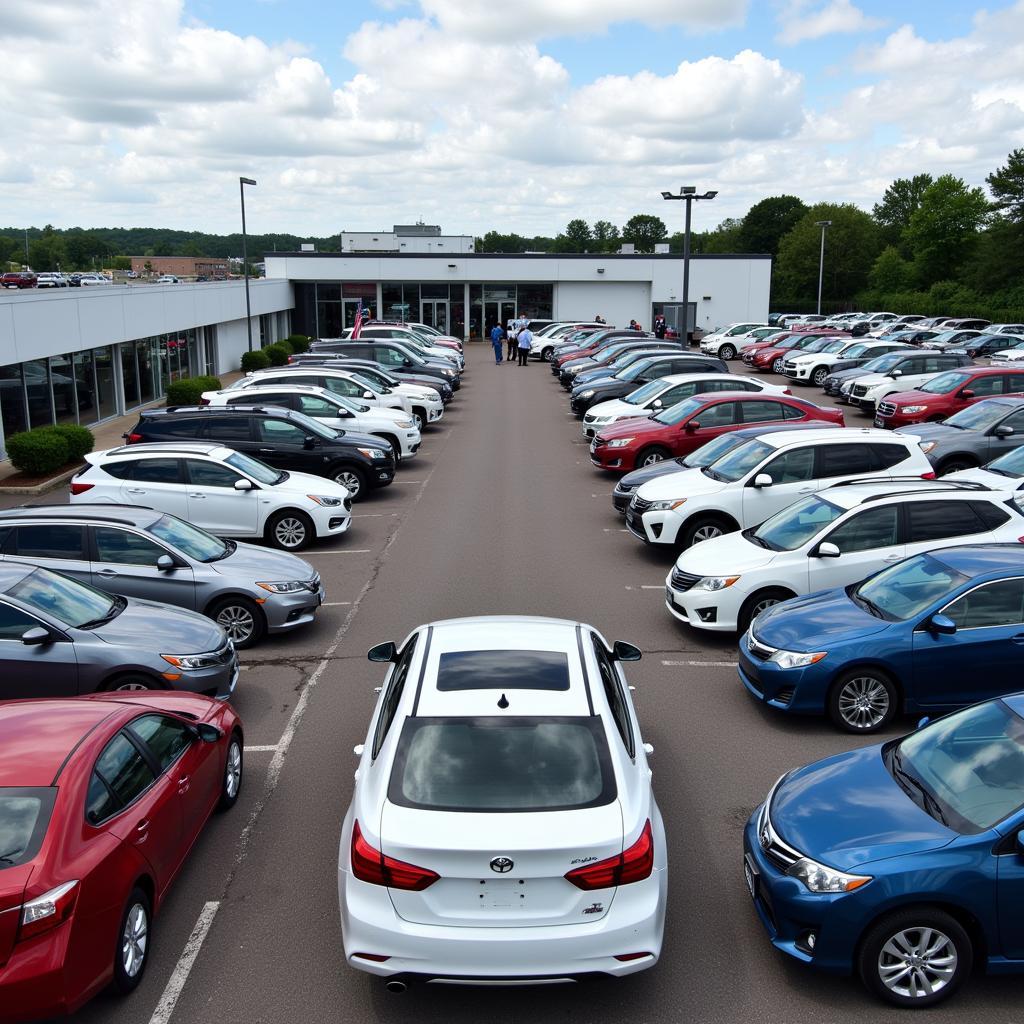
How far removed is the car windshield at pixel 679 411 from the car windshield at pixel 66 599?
1193cm

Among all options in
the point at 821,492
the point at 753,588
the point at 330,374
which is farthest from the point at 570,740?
the point at 330,374

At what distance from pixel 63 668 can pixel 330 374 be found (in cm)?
1666

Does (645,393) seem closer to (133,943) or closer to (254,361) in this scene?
(133,943)

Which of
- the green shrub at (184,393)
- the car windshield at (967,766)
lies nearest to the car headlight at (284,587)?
the car windshield at (967,766)

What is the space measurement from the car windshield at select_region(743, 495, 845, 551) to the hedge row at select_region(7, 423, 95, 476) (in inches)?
544

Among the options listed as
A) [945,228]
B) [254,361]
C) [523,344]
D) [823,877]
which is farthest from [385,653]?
[945,228]

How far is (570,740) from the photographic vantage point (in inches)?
225

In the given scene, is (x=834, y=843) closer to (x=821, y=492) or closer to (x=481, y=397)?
(x=821, y=492)

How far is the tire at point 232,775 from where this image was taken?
7.71 m

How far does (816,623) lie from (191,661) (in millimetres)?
5310

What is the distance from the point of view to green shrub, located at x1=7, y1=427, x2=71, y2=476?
802 inches

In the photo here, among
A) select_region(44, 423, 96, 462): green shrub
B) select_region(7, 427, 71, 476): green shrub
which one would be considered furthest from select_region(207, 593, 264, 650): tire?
select_region(44, 423, 96, 462): green shrub

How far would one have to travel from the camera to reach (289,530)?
15750 millimetres

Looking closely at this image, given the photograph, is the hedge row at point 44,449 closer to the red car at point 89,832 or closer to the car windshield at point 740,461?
the car windshield at point 740,461
